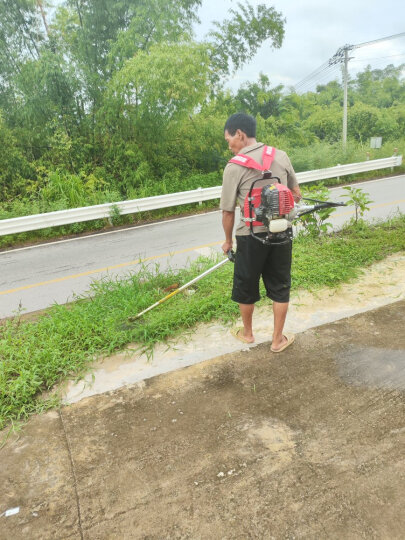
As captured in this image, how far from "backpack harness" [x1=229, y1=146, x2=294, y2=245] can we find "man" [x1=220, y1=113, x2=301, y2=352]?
0.05 metres

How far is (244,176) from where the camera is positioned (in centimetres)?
279

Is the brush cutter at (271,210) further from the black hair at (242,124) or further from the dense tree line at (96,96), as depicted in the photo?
the dense tree line at (96,96)

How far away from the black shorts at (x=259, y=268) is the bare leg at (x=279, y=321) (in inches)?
2.2

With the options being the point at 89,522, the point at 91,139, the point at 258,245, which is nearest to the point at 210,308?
the point at 258,245

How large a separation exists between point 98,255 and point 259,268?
14.9 feet

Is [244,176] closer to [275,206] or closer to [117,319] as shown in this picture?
[275,206]

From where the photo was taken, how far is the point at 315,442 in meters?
2.30

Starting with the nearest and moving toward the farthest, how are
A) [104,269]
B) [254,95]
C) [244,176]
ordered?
1. [244,176]
2. [104,269]
3. [254,95]

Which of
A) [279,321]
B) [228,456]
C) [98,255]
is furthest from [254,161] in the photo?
[98,255]

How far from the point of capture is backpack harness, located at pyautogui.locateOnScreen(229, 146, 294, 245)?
2.68 meters

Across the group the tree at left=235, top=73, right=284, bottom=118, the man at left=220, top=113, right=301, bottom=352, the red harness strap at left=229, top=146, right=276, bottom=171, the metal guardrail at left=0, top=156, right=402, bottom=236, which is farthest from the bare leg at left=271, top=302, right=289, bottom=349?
the tree at left=235, top=73, right=284, bottom=118

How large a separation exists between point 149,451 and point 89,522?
0.52 m

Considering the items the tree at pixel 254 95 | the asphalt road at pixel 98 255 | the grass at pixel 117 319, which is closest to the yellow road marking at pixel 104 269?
the asphalt road at pixel 98 255

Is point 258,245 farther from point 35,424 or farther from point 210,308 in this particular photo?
point 35,424
